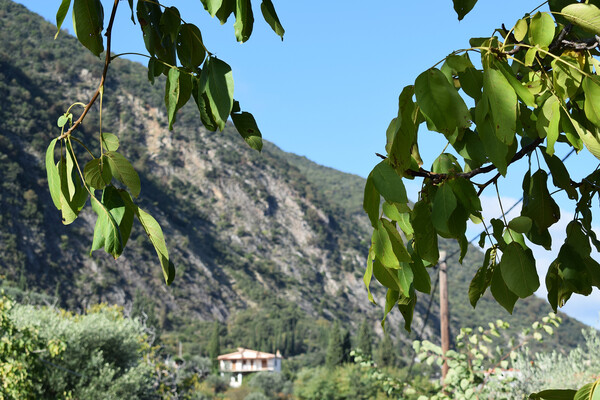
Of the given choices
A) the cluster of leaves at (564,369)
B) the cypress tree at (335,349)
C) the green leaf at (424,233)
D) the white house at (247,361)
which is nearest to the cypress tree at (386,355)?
the cypress tree at (335,349)

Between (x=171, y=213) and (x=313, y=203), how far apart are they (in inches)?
921

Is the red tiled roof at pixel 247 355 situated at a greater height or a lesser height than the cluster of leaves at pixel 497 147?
lesser

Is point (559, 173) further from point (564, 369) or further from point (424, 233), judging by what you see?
point (564, 369)

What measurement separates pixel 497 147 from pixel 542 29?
0.22 metres

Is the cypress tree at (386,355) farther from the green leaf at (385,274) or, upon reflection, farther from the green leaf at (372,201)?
the green leaf at (372,201)

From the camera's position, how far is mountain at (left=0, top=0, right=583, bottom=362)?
1732 inches

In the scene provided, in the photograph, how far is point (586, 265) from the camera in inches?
49.3

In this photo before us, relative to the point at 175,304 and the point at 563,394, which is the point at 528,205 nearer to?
the point at 563,394

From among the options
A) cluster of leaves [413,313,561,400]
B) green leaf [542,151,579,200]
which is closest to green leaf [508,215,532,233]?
green leaf [542,151,579,200]

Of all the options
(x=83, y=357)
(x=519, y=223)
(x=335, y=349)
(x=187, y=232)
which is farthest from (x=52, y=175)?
(x=187, y=232)

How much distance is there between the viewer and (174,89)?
94cm

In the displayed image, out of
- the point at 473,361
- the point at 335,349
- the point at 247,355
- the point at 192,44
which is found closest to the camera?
the point at 192,44

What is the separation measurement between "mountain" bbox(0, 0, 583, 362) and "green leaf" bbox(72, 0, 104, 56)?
37.3m

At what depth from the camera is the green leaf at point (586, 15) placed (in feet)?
2.59
